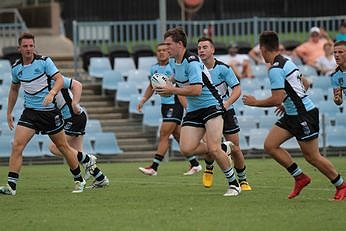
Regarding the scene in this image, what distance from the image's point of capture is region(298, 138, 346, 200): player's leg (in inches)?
578

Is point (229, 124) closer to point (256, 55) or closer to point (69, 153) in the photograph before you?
point (69, 153)

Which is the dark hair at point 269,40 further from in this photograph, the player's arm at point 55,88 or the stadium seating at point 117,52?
the stadium seating at point 117,52

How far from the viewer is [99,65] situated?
30.1 m

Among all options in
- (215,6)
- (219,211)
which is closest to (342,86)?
(219,211)

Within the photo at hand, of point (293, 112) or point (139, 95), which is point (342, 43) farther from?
point (139, 95)

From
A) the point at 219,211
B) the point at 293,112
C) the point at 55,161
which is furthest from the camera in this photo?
the point at 55,161

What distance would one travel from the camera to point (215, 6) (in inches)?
1391

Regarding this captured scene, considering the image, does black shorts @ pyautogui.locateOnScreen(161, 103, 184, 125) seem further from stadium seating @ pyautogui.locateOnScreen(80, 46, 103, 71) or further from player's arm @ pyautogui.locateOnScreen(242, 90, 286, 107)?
stadium seating @ pyautogui.locateOnScreen(80, 46, 103, 71)

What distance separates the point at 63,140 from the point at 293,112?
3576 mm

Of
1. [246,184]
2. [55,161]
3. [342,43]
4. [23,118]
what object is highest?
[342,43]

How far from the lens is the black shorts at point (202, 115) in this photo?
15.8 meters

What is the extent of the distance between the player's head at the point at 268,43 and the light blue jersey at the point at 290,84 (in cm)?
12

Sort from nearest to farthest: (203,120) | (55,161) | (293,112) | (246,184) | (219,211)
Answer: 1. (219,211)
2. (293,112)
3. (203,120)
4. (246,184)
5. (55,161)

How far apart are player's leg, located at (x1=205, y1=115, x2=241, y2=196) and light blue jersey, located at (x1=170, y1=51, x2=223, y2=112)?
264 mm
